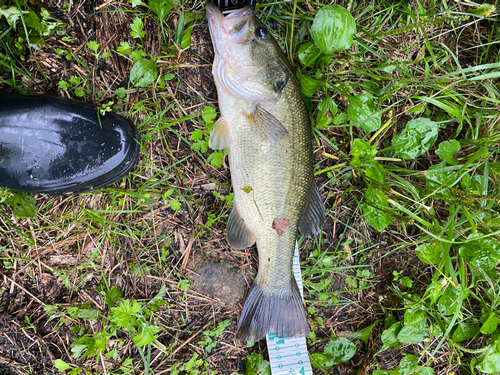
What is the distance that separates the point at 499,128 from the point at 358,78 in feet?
4.21

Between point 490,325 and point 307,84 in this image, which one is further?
point 490,325

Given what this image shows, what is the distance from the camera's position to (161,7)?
210 centimetres

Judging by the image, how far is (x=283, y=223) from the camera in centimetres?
224

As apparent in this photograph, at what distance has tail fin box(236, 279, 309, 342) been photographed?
2.35m

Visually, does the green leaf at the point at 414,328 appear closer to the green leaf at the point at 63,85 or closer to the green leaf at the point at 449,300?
the green leaf at the point at 449,300

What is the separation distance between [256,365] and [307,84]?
7.22 ft

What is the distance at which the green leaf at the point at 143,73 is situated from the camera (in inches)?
85.0

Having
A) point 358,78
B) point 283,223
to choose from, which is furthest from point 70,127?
point 358,78

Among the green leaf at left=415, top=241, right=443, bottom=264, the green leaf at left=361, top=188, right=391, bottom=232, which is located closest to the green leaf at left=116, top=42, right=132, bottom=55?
the green leaf at left=361, top=188, right=391, bottom=232

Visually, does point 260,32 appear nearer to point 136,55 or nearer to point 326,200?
point 136,55

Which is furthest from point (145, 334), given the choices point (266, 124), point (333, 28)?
point (333, 28)

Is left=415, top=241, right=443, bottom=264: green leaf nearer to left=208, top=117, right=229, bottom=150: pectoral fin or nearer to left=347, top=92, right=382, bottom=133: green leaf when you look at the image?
left=347, top=92, right=382, bottom=133: green leaf

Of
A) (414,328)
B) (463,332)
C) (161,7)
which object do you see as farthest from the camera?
(463,332)

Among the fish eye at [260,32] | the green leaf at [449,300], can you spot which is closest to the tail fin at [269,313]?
the green leaf at [449,300]
